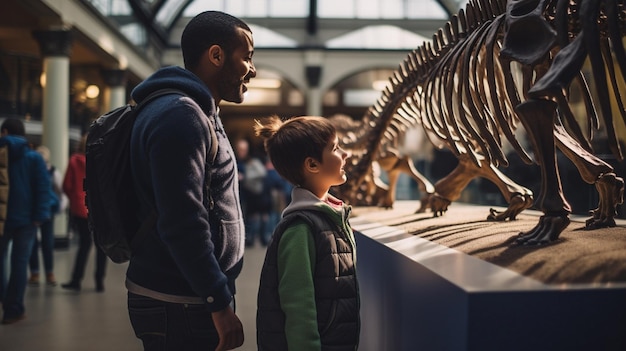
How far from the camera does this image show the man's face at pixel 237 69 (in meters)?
2.11

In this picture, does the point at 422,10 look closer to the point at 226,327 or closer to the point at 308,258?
the point at 308,258

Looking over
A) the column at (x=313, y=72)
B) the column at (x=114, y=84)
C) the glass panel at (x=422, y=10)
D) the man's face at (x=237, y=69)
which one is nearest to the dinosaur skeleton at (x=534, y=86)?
the man's face at (x=237, y=69)

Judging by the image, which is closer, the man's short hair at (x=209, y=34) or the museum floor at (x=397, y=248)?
the museum floor at (x=397, y=248)

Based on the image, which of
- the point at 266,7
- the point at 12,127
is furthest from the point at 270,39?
the point at 12,127

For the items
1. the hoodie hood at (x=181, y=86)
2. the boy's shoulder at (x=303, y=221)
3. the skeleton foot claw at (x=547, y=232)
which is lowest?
the skeleton foot claw at (x=547, y=232)

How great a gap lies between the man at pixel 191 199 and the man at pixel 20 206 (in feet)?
12.6

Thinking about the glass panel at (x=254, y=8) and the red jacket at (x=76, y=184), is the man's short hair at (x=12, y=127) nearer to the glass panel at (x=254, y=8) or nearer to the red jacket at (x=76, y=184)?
the red jacket at (x=76, y=184)

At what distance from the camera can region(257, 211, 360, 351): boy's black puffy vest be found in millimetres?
2082

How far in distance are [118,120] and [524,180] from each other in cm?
611

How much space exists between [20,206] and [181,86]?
4.12 meters

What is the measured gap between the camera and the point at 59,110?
11.0 meters

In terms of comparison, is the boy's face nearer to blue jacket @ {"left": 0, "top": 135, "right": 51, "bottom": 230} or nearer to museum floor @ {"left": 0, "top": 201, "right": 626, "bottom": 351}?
museum floor @ {"left": 0, "top": 201, "right": 626, "bottom": 351}

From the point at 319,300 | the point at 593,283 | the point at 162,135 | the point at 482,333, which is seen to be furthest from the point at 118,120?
the point at 593,283

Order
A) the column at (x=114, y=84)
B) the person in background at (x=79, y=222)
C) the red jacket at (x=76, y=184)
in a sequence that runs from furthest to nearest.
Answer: the column at (x=114, y=84) < the red jacket at (x=76, y=184) < the person in background at (x=79, y=222)
